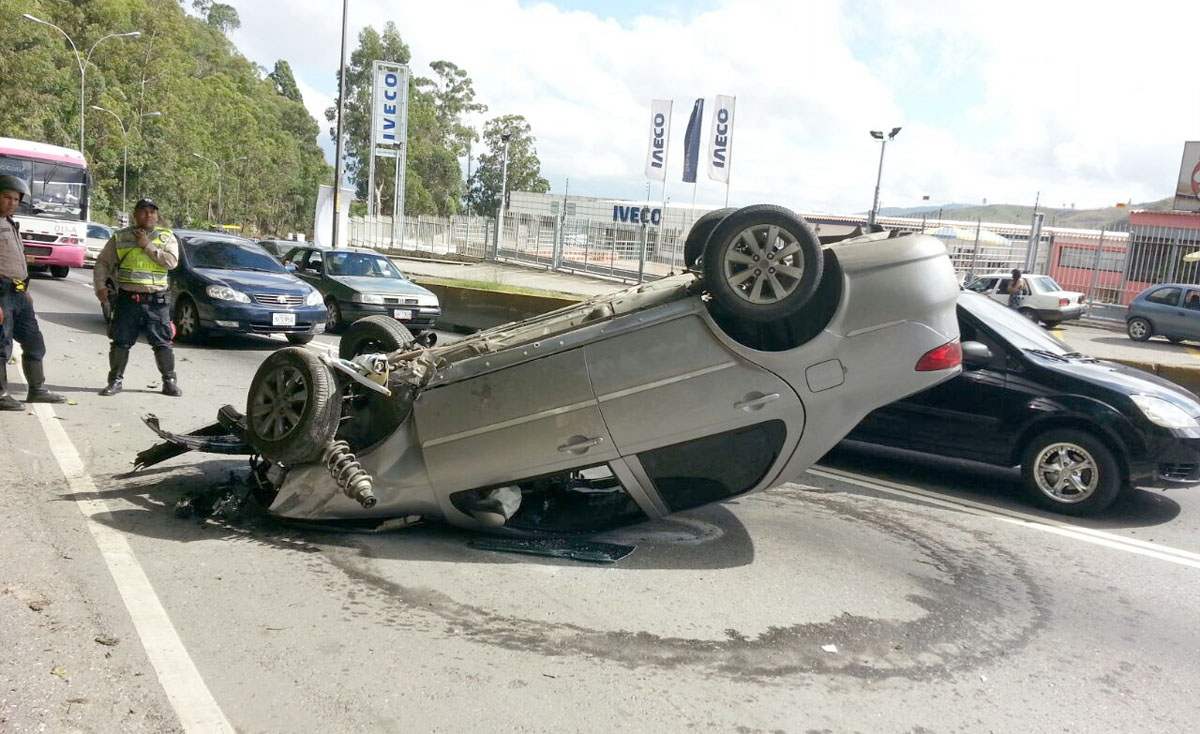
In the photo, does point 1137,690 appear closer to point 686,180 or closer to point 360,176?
point 686,180

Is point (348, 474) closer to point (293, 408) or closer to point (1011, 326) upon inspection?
point (293, 408)

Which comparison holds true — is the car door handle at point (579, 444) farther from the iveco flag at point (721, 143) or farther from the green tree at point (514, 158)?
the green tree at point (514, 158)

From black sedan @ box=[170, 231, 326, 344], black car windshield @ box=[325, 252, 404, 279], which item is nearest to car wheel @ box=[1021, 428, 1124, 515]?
black sedan @ box=[170, 231, 326, 344]

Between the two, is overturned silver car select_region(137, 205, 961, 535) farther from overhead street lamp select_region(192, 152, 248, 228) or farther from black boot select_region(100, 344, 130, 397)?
overhead street lamp select_region(192, 152, 248, 228)

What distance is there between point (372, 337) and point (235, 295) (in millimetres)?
6486

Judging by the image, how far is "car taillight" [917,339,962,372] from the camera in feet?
15.1

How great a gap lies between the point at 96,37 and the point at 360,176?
25501mm

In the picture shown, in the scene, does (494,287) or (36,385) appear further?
(494,287)

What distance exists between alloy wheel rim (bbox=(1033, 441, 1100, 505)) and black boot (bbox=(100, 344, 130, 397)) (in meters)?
7.75

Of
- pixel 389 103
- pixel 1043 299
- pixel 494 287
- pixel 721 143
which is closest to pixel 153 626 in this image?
pixel 494 287

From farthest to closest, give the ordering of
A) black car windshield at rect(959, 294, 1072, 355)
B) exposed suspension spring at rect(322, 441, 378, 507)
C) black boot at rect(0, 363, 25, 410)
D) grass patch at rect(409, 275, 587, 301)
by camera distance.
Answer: grass patch at rect(409, 275, 587, 301)
black boot at rect(0, 363, 25, 410)
black car windshield at rect(959, 294, 1072, 355)
exposed suspension spring at rect(322, 441, 378, 507)

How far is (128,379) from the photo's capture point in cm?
937

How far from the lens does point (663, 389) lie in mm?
4609

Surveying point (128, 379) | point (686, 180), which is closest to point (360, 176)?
point (686, 180)
